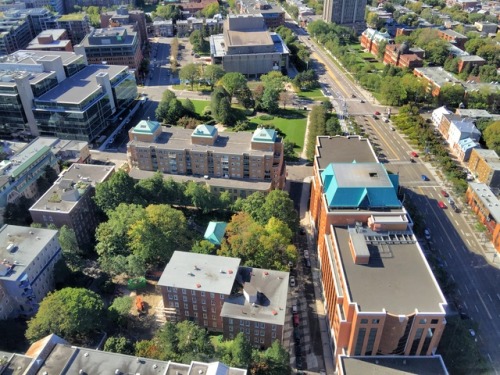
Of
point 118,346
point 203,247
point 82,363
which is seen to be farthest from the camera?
point 203,247

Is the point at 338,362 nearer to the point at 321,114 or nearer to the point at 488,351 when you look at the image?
the point at 488,351

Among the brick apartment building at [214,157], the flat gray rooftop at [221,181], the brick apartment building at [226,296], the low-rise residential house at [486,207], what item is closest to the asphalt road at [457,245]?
the low-rise residential house at [486,207]

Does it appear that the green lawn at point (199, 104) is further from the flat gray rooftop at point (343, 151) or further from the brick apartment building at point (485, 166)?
the brick apartment building at point (485, 166)

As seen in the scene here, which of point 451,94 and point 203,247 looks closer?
point 203,247

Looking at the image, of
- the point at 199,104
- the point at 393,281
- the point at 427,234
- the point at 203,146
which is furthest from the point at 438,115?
the point at 393,281

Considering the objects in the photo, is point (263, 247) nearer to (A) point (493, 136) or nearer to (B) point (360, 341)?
(B) point (360, 341)

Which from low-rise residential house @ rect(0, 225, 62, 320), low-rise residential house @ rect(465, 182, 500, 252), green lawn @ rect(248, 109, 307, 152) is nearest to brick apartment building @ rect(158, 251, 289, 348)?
low-rise residential house @ rect(0, 225, 62, 320)
